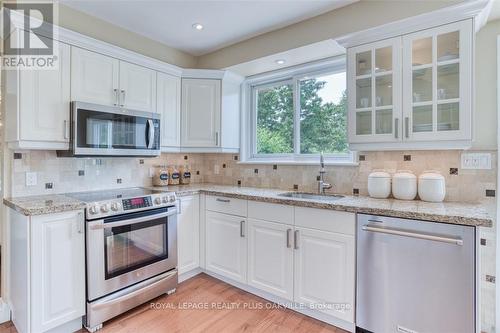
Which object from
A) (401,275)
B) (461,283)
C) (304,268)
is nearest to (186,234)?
(304,268)

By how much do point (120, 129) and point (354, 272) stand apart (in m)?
2.21

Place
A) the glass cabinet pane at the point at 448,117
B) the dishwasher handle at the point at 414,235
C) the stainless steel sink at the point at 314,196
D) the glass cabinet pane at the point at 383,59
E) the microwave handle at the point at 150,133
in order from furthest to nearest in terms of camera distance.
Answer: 1. the microwave handle at the point at 150,133
2. the stainless steel sink at the point at 314,196
3. the glass cabinet pane at the point at 383,59
4. the glass cabinet pane at the point at 448,117
5. the dishwasher handle at the point at 414,235

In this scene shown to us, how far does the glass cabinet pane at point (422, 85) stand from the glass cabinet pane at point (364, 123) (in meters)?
0.33

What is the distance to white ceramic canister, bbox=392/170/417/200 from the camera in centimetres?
204

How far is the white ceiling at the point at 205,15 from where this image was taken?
2.19m

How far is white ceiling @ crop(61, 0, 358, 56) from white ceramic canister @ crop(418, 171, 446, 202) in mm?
1497

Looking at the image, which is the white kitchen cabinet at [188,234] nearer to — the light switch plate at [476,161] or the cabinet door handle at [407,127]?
the cabinet door handle at [407,127]

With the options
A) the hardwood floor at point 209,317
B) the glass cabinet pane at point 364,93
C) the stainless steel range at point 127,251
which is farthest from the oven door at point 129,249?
the glass cabinet pane at point 364,93

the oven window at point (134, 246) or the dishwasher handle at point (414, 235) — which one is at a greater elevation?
the dishwasher handle at point (414, 235)

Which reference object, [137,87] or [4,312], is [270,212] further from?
[4,312]

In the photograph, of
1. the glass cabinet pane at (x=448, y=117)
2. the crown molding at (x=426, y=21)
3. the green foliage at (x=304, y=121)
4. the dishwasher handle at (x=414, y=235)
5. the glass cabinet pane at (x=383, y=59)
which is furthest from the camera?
the green foliage at (x=304, y=121)

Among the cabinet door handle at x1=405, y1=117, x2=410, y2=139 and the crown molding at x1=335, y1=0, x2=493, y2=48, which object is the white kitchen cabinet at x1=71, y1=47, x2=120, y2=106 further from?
the cabinet door handle at x1=405, y1=117, x2=410, y2=139

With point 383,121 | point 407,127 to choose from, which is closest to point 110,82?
point 383,121

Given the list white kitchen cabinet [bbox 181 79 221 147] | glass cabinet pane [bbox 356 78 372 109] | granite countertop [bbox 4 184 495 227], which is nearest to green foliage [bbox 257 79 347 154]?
glass cabinet pane [bbox 356 78 372 109]
